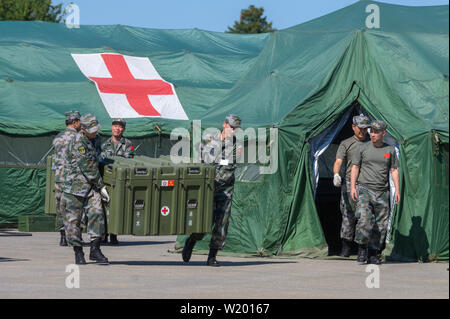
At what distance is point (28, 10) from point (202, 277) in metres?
38.5

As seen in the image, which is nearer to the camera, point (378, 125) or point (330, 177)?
point (378, 125)

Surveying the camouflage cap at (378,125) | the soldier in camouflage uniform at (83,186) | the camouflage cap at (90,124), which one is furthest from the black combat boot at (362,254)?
the camouflage cap at (90,124)

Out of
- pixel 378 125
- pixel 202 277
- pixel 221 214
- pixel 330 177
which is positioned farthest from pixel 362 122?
pixel 330 177

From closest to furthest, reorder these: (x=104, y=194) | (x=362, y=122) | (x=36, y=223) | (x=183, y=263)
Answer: (x=104, y=194), (x=183, y=263), (x=362, y=122), (x=36, y=223)

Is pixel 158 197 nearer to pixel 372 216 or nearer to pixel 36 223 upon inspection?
pixel 372 216

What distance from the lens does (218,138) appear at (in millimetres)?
12055

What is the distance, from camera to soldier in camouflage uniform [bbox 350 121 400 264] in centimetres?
1256

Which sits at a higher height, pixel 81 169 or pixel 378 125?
pixel 378 125

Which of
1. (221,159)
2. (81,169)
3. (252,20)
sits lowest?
(81,169)

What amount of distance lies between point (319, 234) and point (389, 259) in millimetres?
1055

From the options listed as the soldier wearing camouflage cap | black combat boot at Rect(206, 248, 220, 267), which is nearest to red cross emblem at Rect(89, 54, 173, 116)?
the soldier wearing camouflage cap

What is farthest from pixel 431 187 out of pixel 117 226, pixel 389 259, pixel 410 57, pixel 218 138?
pixel 117 226

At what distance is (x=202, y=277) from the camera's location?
10742 millimetres

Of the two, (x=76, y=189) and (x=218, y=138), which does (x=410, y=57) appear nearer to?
(x=218, y=138)
